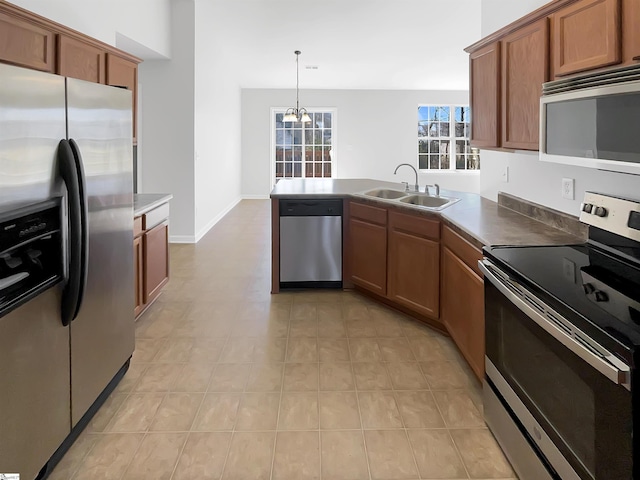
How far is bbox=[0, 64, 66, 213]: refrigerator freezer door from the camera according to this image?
53.6 inches

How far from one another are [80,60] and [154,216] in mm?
1188

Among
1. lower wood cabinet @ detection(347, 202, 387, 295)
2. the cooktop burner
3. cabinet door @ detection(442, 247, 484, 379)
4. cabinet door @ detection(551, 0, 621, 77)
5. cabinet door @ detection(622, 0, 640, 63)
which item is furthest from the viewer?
lower wood cabinet @ detection(347, 202, 387, 295)

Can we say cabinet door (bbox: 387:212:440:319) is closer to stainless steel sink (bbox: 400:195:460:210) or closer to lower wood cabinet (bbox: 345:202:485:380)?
lower wood cabinet (bbox: 345:202:485:380)

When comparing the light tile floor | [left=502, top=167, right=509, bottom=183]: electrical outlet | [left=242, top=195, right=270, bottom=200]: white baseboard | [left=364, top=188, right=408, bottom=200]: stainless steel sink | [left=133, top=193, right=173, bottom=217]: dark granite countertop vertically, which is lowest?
the light tile floor

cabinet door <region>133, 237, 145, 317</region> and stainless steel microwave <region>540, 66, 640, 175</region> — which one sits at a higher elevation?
stainless steel microwave <region>540, 66, 640, 175</region>

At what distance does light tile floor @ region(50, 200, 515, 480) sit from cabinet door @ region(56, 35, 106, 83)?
1802mm

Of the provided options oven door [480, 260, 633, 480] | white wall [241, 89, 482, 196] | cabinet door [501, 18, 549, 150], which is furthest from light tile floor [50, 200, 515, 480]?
white wall [241, 89, 482, 196]

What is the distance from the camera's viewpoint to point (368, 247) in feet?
12.3

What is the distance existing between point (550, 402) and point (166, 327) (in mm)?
2597

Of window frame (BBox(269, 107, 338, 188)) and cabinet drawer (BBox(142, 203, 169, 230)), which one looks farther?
window frame (BBox(269, 107, 338, 188))

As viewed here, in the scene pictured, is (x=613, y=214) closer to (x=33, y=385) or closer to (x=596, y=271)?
(x=596, y=271)

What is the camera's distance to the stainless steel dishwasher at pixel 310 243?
3.97m

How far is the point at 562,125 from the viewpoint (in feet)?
→ 5.79

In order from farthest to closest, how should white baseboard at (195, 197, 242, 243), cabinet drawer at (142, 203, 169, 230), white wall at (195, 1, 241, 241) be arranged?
white baseboard at (195, 197, 242, 243), white wall at (195, 1, 241, 241), cabinet drawer at (142, 203, 169, 230)
